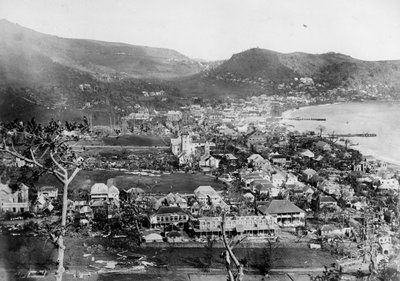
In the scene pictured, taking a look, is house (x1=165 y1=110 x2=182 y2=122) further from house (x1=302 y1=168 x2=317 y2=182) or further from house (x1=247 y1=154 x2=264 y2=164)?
house (x1=302 y1=168 x2=317 y2=182)

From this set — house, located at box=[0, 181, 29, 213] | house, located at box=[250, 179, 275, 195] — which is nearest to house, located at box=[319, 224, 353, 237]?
house, located at box=[250, 179, 275, 195]

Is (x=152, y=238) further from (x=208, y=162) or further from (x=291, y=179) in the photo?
(x=208, y=162)

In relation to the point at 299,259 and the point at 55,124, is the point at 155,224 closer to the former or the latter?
the point at 299,259

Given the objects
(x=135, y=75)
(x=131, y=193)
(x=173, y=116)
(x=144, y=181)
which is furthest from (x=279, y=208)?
(x=135, y=75)

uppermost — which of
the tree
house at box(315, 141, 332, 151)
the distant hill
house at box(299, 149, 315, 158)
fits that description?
the distant hill

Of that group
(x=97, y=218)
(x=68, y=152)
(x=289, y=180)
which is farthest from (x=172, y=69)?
(x=68, y=152)

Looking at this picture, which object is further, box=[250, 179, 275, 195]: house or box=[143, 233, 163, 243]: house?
box=[250, 179, 275, 195]: house

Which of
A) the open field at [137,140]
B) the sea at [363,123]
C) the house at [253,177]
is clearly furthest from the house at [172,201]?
the open field at [137,140]
